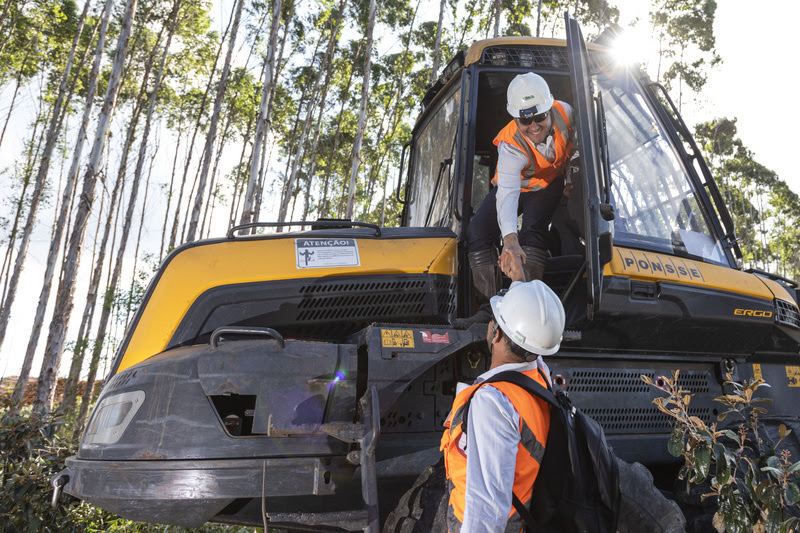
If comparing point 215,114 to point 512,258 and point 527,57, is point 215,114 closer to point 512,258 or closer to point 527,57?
point 527,57

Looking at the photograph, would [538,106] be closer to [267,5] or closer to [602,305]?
[602,305]

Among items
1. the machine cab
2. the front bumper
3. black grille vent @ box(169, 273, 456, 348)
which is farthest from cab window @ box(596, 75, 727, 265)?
the front bumper

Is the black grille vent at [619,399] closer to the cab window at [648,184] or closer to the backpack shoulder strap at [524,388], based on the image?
the cab window at [648,184]

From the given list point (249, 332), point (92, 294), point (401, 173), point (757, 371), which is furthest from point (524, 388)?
point (92, 294)

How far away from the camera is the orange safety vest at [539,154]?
126 inches

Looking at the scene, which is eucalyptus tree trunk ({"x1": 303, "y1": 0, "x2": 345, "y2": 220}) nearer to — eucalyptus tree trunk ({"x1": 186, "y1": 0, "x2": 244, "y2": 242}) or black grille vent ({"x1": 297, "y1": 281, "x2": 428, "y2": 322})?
eucalyptus tree trunk ({"x1": 186, "y1": 0, "x2": 244, "y2": 242})

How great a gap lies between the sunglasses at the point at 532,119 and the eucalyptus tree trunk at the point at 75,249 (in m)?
7.94

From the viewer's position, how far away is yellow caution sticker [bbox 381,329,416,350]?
272cm

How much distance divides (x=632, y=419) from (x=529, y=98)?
6.57ft

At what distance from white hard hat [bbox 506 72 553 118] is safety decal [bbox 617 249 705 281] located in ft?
3.06

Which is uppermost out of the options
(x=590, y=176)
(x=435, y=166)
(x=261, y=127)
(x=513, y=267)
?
(x=261, y=127)

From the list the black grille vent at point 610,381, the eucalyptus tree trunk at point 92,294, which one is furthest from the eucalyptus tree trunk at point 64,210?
the black grille vent at point 610,381

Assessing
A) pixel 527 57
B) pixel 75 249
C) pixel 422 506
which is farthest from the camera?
pixel 75 249

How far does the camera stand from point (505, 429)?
1.86m
